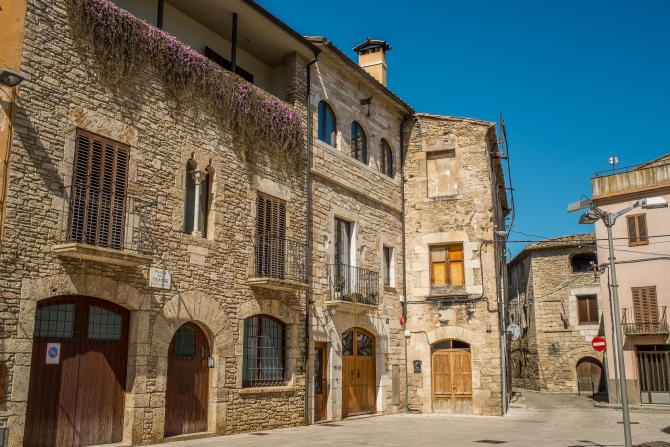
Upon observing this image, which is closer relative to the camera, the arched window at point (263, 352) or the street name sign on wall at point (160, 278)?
the street name sign on wall at point (160, 278)

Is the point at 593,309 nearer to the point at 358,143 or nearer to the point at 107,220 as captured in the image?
the point at 358,143

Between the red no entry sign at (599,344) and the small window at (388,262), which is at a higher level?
the small window at (388,262)

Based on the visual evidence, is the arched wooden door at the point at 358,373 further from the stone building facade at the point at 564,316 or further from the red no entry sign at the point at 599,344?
the stone building facade at the point at 564,316

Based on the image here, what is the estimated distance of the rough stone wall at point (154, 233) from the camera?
898cm

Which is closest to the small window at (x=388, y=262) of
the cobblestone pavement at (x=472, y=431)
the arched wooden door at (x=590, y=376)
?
the cobblestone pavement at (x=472, y=431)

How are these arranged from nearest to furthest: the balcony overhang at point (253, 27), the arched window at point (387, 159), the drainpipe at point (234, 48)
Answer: the balcony overhang at point (253, 27) → the drainpipe at point (234, 48) → the arched window at point (387, 159)

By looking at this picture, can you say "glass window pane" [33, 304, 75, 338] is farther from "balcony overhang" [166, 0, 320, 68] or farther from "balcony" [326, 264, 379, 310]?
"balcony overhang" [166, 0, 320, 68]

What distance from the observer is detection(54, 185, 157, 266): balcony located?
30.7 feet

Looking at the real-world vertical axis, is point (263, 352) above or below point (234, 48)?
below

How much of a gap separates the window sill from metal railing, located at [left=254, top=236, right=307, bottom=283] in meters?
2.22

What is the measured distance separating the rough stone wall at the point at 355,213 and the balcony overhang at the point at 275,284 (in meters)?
1.36

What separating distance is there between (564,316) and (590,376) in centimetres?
288

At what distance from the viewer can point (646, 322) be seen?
20.9m

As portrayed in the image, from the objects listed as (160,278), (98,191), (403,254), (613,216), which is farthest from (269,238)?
(613,216)
